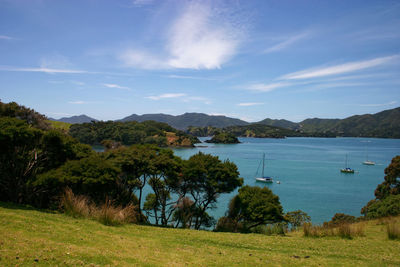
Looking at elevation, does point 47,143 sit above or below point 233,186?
above

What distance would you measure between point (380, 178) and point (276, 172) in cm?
2527

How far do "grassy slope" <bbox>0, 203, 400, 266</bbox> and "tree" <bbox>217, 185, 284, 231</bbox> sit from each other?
682 cm

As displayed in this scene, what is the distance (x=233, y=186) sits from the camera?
18234 millimetres

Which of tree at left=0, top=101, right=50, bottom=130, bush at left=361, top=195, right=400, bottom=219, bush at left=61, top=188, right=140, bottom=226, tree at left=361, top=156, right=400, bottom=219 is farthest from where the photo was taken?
tree at left=0, top=101, right=50, bottom=130

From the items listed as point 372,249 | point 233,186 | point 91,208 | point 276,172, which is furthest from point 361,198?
point 91,208

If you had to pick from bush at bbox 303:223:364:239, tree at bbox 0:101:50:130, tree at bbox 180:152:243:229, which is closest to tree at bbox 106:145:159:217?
tree at bbox 180:152:243:229

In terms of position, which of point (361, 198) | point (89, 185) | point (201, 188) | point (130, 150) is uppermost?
point (130, 150)

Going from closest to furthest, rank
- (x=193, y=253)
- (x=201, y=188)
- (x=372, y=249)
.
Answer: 1. (x=193, y=253)
2. (x=372, y=249)
3. (x=201, y=188)

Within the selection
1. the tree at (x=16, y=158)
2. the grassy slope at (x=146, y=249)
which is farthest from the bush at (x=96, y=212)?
the tree at (x=16, y=158)

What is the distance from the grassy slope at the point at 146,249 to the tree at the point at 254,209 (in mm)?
6824

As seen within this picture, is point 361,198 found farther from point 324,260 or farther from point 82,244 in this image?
point 82,244

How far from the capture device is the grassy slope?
198 inches

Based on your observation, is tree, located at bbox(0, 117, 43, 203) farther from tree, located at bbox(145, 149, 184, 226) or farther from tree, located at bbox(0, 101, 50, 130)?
tree, located at bbox(0, 101, 50, 130)

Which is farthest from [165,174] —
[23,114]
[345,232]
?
[23,114]
